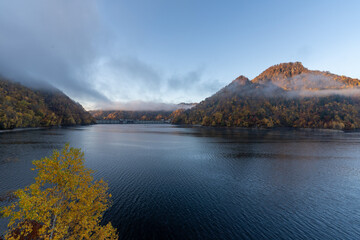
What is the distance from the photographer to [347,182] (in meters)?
43.6

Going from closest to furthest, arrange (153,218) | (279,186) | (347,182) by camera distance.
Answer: (153,218) → (279,186) → (347,182)

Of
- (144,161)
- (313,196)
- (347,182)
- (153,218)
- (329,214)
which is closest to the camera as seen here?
(153,218)

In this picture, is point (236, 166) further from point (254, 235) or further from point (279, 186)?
point (254, 235)

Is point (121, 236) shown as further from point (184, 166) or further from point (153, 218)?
point (184, 166)

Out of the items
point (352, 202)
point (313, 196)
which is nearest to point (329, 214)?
point (313, 196)

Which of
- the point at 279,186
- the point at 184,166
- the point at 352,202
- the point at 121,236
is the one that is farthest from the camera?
the point at 184,166

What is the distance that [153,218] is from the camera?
2561cm

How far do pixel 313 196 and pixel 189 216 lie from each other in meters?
28.9

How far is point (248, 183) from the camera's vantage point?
1647 inches

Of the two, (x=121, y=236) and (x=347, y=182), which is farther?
(x=347, y=182)

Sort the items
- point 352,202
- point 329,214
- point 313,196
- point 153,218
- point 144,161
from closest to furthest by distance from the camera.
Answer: point 153,218 → point 329,214 → point 352,202 → point 313,196 → point 144,161

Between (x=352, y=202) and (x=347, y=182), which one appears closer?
(x=352, y=202)

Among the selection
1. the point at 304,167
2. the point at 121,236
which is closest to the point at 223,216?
the point at 121,236

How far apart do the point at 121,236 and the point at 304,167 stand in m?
63.8
